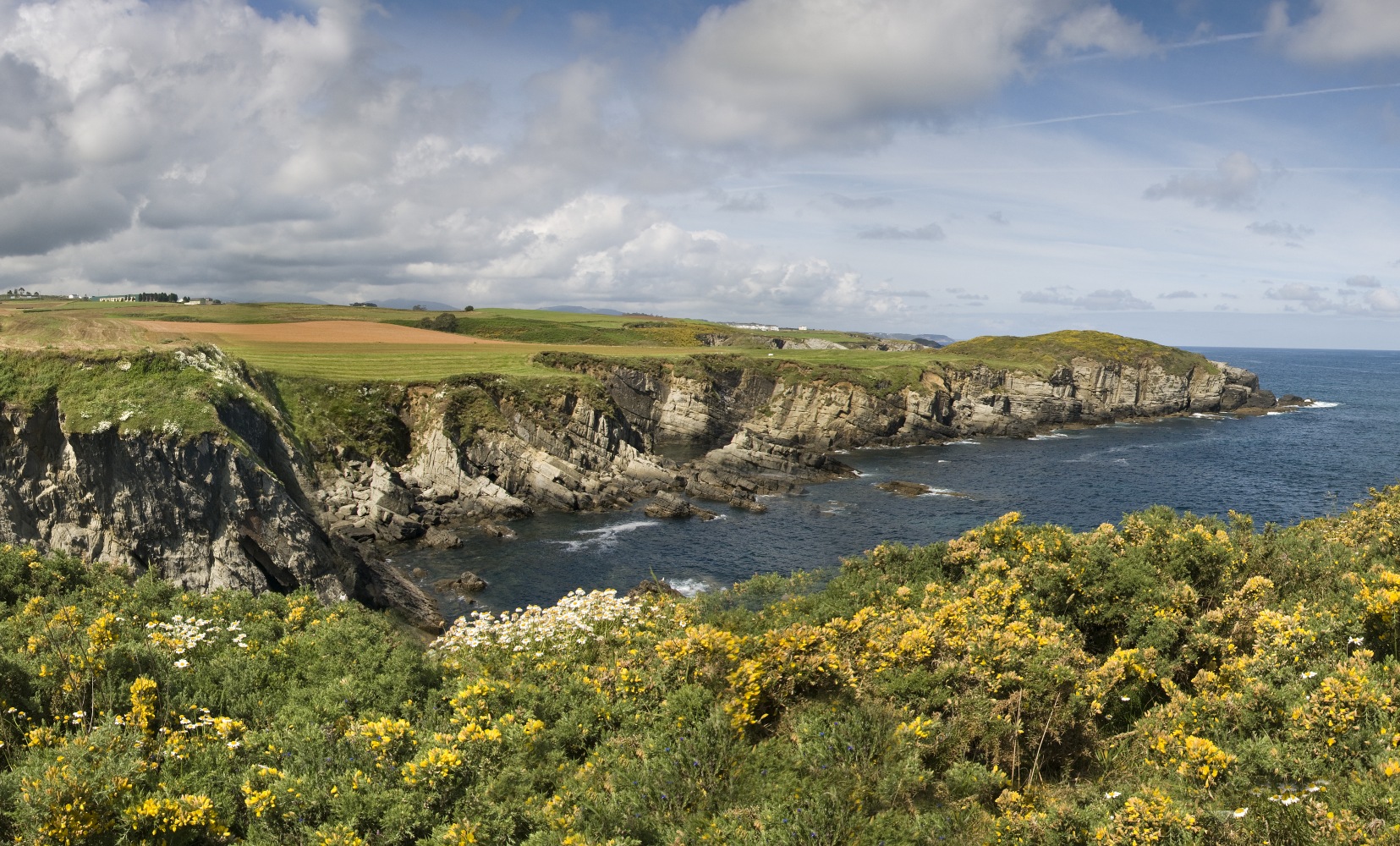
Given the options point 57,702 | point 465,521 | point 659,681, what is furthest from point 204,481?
point 659,681

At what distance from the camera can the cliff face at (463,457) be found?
3631cm

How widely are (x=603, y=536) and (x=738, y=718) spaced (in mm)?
46381

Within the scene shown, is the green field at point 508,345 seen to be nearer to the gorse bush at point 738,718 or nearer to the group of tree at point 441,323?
the group of tree at point 441,323

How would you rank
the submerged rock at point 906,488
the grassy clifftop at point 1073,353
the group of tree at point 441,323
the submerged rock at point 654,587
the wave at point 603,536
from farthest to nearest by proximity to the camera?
the group of tree at point 441,323
the grassy clifftop at point 1073,353
the submerged rock at point 906,488
the wave at point 603,536
the submerged rock at point 654,587

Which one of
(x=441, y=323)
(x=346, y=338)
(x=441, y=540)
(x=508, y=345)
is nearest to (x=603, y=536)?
(x=441, y=540)

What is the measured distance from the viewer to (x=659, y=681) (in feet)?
43.5

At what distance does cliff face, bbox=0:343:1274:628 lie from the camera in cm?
3631

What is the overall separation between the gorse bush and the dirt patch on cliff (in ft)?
237

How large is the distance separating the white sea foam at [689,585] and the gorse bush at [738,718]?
27.2 m

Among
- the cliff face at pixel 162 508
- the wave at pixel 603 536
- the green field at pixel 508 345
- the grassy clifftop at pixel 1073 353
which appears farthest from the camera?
the grassy clifftop at pixel 1073 353

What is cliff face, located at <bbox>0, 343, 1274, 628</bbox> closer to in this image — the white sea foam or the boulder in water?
the boulder in water

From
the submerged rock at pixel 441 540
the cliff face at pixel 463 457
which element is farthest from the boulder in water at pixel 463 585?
the submerged rock at pixel 441 540

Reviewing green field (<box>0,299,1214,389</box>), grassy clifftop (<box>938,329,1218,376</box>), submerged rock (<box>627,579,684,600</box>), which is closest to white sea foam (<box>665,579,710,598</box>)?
submerged rock (<box>627,579,684,600</box>)

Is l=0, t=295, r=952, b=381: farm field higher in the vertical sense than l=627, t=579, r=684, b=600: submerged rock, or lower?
higher
